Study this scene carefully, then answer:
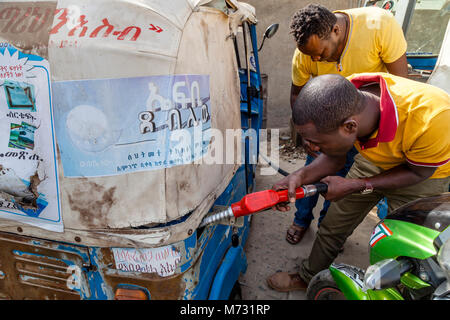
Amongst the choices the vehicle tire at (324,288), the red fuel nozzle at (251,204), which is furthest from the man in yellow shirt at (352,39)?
the vehicle tire at (324,288)

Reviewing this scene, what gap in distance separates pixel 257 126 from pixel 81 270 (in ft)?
7.21

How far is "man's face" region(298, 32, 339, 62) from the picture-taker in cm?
203

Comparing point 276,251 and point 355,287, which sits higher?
point 355,287

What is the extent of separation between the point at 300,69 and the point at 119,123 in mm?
1842

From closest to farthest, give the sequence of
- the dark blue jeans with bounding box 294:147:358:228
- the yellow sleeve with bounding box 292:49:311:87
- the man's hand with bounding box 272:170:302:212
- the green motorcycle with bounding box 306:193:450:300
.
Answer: the green motorcycle with bounding box 306:193:450:300 < the man's hand with bounding box 272:170:302:212 < the yellow sleeve with bounding box 292:49:311:87 < the dark blue jeans with bounding box 294:147:358:228

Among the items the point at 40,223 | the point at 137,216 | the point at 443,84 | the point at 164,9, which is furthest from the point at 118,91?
the point at 443,84

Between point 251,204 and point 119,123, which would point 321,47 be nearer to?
point 251,204

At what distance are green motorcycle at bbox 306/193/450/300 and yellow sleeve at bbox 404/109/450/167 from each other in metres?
0.26

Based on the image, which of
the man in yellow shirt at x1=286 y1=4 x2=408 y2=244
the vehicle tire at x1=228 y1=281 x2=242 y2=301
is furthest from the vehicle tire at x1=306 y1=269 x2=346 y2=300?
the man in yellow shirt at x1=286 y1=4 x2=408 y2=244

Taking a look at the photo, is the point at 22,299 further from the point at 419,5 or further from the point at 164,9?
the point at 419,5

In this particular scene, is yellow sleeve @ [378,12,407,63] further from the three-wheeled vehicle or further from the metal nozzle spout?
the metal nozzle spout

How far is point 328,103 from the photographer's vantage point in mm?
1336

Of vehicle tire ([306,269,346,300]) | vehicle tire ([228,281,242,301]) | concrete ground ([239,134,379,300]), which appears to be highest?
vehicle tire ([306,269,346,300])

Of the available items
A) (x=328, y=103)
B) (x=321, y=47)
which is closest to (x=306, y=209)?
(x=321, y=47)
